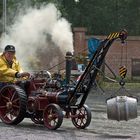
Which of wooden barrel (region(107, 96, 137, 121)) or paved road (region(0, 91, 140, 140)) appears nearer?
paved road (region(0, 91, 140, 140))

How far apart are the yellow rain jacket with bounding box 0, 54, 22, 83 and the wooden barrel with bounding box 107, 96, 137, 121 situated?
2361 millimetres

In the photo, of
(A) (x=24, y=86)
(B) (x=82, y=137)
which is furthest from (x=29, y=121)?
(B) (x=82, y=137)

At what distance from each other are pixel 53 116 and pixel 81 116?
2.13 feet

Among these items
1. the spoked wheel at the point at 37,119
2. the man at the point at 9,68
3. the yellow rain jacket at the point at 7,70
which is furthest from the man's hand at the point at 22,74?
the spoked wheel at the point at 37,119

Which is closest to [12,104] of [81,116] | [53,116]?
[53,116]

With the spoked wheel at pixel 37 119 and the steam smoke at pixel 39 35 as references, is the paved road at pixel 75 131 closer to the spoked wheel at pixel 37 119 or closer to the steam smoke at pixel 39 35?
the spoked wheel at pixel 37 119

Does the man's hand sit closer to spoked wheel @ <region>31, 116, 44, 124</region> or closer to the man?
the man

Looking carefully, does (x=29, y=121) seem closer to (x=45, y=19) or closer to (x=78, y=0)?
(x=45, y=19)

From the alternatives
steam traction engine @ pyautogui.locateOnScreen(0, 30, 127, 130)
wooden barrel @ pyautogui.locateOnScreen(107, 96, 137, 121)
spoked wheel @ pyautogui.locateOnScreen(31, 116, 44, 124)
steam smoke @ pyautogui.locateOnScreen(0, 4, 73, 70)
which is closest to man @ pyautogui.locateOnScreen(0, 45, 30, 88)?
steam traction engine @ pyautogui.locateOnScreen(0, 30, 127, 130)

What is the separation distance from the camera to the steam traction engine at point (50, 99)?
10789 mm

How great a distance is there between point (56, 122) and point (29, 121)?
1841 mm

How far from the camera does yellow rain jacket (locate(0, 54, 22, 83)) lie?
460 inches

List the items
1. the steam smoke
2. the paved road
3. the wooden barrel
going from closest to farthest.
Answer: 1. the paved road
2. the wooden barrel
3. the steam smoke

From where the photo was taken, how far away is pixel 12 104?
37.8 feet
